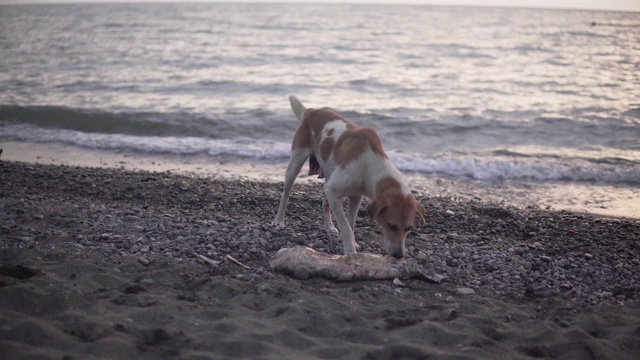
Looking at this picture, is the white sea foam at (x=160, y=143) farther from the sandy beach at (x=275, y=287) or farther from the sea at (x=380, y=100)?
the sandy beach at (x=275, y=287)

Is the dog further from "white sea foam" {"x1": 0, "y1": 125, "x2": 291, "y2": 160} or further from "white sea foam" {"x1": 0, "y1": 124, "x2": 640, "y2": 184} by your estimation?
"white sea foam" {"x1": 0, "y1": 125, "x2": 291, "y2": 160}

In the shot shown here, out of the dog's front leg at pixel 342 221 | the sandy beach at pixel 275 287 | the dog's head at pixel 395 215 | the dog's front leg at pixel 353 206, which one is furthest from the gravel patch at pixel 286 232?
the dog's head at pixel 395 215

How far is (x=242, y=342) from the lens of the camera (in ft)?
14.6

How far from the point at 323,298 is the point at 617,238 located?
15.6ft

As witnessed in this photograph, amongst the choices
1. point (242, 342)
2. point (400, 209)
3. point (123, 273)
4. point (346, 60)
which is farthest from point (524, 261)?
point (346, 60)

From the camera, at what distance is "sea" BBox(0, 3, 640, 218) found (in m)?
13.0

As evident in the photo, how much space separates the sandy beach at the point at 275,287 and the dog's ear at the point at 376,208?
68cm

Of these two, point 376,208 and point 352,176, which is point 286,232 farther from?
point 376,208

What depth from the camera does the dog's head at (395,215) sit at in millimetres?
5992

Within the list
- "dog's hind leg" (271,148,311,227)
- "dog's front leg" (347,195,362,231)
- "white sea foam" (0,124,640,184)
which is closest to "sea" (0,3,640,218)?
"white sea foam" (0,124,640,184)

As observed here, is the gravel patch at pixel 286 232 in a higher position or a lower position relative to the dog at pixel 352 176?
lower

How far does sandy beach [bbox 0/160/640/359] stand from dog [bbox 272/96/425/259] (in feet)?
1.51

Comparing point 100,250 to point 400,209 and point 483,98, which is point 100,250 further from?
point 483,98

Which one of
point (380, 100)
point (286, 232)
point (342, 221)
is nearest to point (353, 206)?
point (342, 221)
